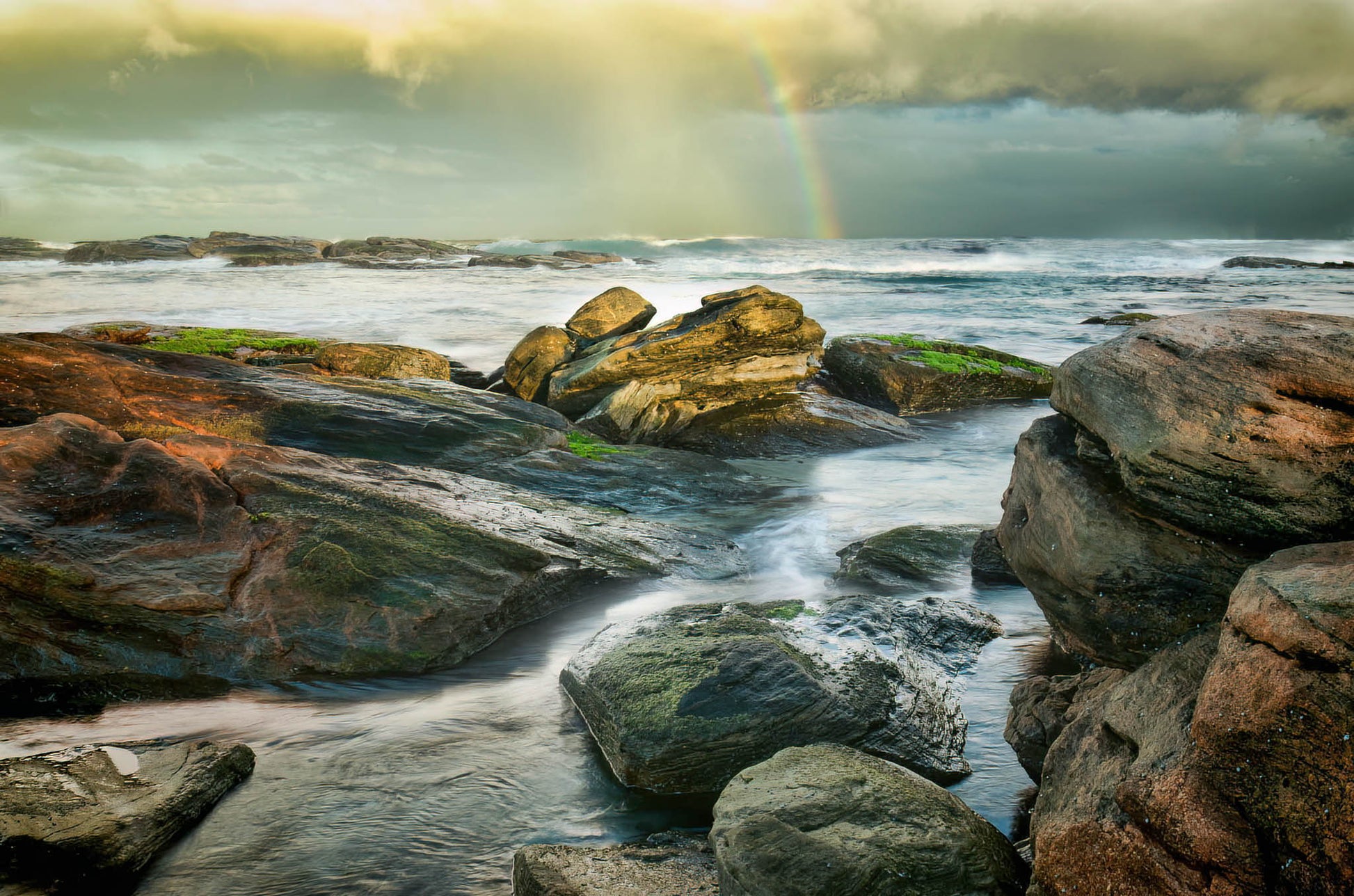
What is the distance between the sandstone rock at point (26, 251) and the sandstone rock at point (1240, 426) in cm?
7699

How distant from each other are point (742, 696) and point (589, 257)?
71.0m

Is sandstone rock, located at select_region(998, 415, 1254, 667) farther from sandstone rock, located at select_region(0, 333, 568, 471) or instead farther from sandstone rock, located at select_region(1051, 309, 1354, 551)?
sandstone rock, located at select_region(0, 333, 568, 471)

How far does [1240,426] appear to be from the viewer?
10.5ft

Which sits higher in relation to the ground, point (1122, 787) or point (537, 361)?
point (537, 361)

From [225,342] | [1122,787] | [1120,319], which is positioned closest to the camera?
[1122,787]

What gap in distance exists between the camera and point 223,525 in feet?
18.4

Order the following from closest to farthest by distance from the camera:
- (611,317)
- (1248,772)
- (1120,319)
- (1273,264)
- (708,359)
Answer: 1. (1248,772)
2. (708,359)
3. (611,317)
4. (1120,319)
5. (1273,264)

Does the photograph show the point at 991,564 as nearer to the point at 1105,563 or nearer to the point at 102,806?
the point at 1105,563

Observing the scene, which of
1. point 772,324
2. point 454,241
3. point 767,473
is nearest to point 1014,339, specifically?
point 772,324

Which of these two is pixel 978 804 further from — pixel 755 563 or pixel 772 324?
pixel 772 324

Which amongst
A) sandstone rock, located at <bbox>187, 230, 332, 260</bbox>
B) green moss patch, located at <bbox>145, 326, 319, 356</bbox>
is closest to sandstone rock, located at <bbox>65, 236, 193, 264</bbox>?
sandstone rock, located at <bbox>187, 230, 332, 260</bbox>

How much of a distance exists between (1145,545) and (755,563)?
451cm

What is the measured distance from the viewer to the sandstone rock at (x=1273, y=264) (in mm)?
58156

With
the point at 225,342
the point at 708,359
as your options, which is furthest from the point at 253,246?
the point at 708,359
